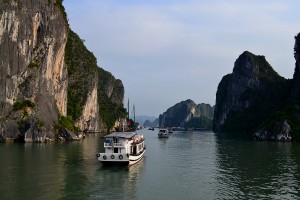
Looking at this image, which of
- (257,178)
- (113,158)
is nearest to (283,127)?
(257,178)

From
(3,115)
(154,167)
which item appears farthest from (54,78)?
(154,167)

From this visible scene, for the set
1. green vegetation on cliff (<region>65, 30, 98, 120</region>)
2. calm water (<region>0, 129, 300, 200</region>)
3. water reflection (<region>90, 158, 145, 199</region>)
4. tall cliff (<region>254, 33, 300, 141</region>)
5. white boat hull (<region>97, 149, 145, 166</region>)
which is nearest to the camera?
water reflection (<region>90, 158, 145, 199</region>)

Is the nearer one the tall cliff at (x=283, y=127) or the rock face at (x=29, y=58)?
the rock face at (x=29, y=58)

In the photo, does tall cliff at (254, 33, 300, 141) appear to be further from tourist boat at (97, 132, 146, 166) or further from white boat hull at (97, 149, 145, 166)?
white boat hull at (97, 149, 145, 166)

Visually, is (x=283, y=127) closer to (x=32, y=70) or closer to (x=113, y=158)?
(x=32, y=70)

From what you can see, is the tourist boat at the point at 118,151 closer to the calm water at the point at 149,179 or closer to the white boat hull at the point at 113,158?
the white boat hull at the point at 113,158

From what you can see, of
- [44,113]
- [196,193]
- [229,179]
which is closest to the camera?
[196,193]

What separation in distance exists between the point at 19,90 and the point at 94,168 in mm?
52475

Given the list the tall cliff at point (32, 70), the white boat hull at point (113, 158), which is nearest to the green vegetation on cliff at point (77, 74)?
the tall cliff at point (32, 70)

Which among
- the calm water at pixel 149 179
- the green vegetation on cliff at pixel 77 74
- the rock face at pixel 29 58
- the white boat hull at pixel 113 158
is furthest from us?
the green vegetation on cliff at pixel 77 74

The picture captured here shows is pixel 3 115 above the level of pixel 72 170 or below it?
above

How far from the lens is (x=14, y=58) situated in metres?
93.4

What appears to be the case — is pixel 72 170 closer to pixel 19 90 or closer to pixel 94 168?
pixel 94 168

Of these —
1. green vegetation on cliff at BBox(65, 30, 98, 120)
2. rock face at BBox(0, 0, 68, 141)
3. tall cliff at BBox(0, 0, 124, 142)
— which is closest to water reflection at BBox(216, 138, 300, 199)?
tall cliff at BBox(0, 0, 124, 142)
